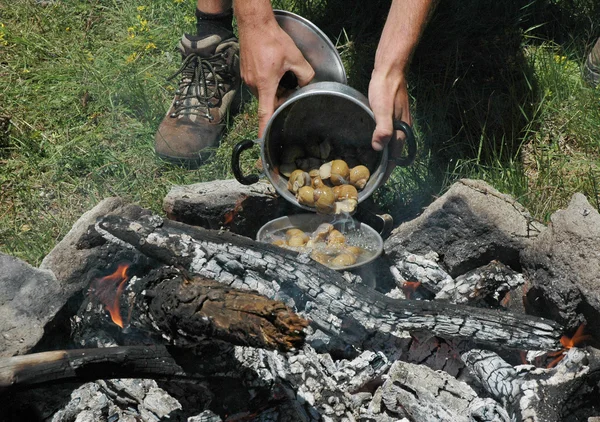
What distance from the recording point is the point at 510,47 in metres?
3.58

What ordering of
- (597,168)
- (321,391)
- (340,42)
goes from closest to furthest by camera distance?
1. (321,391)
2. (597,168)
3. (340,42)

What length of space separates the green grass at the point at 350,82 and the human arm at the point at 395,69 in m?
0.61

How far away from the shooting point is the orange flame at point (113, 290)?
221 centimetres

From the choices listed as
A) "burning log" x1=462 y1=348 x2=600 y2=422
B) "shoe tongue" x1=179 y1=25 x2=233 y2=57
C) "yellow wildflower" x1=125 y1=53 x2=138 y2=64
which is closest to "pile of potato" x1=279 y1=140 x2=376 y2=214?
"burning log" x1=462 y1=348 x2=600 y2=422

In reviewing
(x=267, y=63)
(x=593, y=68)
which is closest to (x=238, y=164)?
(x=267, y=63)

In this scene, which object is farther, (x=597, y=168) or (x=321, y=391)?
(x=597, y=168)

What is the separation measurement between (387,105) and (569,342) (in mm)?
936

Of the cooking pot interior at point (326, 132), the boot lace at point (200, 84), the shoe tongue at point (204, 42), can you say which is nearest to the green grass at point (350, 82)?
the boot lace at point (200, 84)

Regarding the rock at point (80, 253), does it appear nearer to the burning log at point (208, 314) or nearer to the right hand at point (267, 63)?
the burning log at point (208, 314)

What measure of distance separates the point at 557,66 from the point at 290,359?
217 cm

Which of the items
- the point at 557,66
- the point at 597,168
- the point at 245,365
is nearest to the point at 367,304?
the point at 245,365

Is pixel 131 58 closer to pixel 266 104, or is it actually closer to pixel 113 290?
pixel 266 104

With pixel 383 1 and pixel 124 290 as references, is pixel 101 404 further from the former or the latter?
pixel 383 1

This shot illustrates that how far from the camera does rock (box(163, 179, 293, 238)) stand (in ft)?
8.55
